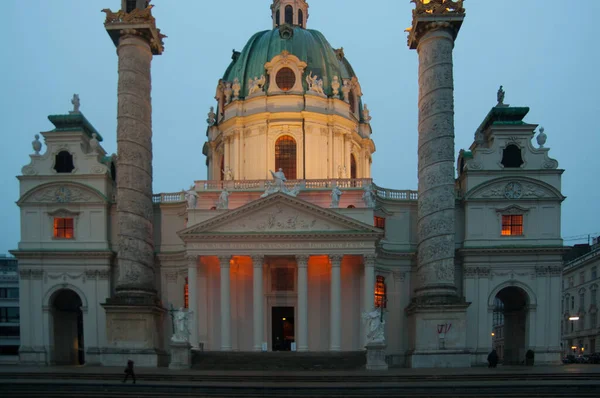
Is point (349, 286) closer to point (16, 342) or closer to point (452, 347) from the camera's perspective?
point (452, 347)

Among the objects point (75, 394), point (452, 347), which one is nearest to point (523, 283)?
point (452, 347)

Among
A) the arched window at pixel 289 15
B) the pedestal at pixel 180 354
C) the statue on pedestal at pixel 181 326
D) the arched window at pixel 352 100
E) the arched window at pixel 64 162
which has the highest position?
the arched window at pixel 289 15

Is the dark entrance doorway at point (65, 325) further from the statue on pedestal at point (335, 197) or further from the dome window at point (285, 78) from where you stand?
the dome window at point (285, 78)

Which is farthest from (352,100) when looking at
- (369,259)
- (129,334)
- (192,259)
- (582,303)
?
(582,303)

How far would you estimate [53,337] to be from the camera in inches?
1796

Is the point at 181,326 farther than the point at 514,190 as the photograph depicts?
No

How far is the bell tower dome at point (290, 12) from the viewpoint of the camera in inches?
2311

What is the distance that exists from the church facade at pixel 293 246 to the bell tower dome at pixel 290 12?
1455 cm

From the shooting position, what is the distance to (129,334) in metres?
39.1

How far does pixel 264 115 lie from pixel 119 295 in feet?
62.0

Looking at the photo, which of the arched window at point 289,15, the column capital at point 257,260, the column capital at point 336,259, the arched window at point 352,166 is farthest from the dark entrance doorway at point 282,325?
the arched window at point 289,15

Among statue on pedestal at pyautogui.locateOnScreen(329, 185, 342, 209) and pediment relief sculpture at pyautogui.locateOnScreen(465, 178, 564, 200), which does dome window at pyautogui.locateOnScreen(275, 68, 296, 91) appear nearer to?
statue on pedestal at pyautogui.locateOnScreen(329, 185, 342, 209)

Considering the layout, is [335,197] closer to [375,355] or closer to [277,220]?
[277,220]

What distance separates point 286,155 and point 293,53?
338 inches
